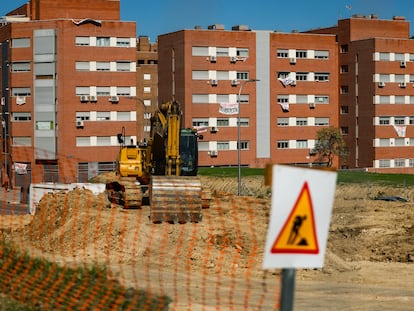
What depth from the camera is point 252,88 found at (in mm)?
76375

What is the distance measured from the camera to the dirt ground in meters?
17.8

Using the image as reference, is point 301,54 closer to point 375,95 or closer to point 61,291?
point 375,95

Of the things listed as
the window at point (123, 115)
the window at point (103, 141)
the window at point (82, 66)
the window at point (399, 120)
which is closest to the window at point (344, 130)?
the window at point (399, 120)

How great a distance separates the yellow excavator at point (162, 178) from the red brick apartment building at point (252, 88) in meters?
38.7

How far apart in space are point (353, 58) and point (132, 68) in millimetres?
21992

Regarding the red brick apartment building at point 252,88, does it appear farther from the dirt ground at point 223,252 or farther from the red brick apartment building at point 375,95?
the dirt ground at point 223,252

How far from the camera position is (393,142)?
7956 cm

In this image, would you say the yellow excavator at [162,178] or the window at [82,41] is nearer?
the yellow excavator at [162,178]

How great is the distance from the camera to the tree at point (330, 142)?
77562 millimetres

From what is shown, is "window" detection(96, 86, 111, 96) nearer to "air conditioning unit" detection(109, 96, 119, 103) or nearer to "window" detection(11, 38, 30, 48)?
"air conditioning unit" detection(109, 96, 119, 103)

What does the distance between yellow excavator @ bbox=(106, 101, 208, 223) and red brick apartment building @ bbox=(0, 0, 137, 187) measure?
1311 inches

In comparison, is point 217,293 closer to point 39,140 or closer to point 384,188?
point 384,188

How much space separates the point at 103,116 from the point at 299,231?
221 ft

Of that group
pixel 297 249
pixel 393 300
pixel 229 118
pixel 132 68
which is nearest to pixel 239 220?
pixel 393 300
